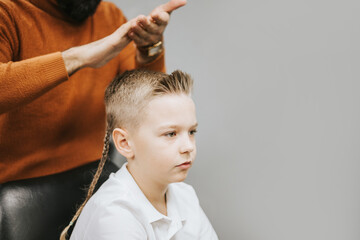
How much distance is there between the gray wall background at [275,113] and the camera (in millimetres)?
815

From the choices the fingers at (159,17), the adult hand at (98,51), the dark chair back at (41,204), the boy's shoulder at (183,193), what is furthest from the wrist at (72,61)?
the boy's shoulder at (183,193)

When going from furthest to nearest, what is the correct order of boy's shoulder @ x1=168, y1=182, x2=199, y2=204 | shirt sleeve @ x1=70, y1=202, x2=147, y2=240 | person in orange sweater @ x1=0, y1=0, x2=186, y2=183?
boy's shoulder @ x1=168, y1=182, x2=199, y2=204
person in orange sweater @ x1=0, y1=0, x2=186, y2=183
shirt sleeve @ x1=70, y1=202, x2=147, y2=240

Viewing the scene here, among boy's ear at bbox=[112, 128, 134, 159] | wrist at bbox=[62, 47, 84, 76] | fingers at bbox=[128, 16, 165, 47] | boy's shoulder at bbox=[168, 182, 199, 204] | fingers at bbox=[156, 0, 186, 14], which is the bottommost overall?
boy's shoulder at bbox=[168, 182, 199, 204]

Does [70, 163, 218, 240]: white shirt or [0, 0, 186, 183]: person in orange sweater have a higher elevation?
[0, 0, 186, 183]: person in orange sweater

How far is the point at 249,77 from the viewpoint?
0.97 m

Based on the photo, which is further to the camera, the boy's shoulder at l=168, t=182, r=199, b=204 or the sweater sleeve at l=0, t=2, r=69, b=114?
the boy's shoulder at l=168, t=182, r=199, b=204

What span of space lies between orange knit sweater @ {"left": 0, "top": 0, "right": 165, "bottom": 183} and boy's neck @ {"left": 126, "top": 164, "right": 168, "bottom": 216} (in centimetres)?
29

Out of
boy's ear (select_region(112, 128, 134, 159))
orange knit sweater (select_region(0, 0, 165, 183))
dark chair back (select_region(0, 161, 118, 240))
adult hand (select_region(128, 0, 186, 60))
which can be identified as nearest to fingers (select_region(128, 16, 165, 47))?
adult hand (select_region(128, 0, 186, 60))

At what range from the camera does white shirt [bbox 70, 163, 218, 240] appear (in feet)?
2.12

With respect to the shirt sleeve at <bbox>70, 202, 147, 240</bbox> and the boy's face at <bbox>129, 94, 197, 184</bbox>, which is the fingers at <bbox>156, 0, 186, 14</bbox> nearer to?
the boy's face at <bbox>129, 94, 197, 184</bbox>

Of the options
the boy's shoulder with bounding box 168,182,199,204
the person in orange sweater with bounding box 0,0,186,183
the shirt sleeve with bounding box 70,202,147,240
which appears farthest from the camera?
the boy's shoulder with bounding box 168,182,199,204

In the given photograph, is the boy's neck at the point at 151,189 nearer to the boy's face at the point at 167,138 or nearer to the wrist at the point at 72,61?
the boy's face at the point at 167,138

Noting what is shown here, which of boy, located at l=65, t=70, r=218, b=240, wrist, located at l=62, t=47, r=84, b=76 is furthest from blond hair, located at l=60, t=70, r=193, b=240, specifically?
wrist, located at l=62, t=47, r=84, b=76

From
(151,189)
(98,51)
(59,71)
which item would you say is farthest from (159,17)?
(151,189)
